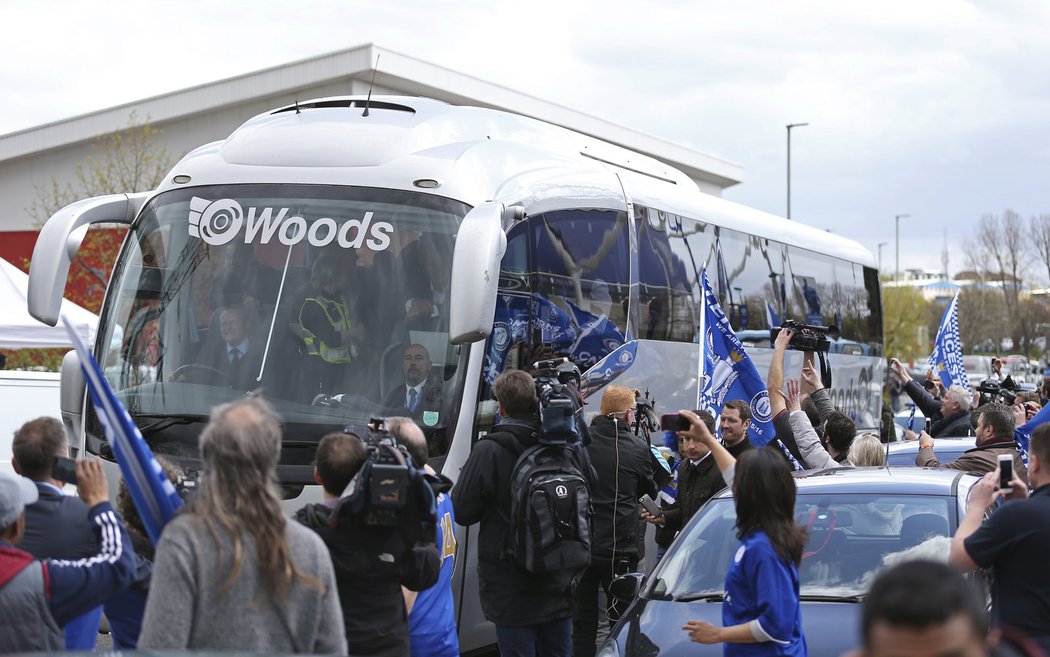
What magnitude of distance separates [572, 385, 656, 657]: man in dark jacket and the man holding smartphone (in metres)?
3.27

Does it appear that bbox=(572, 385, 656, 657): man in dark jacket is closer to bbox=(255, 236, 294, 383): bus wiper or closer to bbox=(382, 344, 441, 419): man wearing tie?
bbox=(382, 344, 441, 419): man wearing tie

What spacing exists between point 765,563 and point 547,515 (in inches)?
68.7

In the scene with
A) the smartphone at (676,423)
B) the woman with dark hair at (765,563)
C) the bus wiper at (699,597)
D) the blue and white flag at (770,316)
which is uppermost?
the blue and white flag at (770,316)

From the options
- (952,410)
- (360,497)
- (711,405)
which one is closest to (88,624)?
(360,497)

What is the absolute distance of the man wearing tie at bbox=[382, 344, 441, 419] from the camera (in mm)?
7793

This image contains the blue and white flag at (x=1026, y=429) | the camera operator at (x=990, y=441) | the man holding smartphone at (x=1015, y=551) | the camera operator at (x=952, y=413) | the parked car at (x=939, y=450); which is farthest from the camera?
the camera operator at (x=952, y=413)

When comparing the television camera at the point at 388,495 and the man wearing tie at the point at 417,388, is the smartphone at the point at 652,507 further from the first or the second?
the television camera at the point at 388,495

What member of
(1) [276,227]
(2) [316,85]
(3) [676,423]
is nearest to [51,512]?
(3) [676,423]

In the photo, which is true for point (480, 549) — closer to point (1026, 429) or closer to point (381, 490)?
point (381, 490)

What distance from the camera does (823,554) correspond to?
20.5 ft

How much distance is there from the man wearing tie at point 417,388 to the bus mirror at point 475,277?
548mm

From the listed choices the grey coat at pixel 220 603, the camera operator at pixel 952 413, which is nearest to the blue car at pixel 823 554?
the grey coat at pixel 220 603

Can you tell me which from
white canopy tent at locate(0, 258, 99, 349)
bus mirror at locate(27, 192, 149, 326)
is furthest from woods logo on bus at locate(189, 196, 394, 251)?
white canopy tent at locate(0, 258, 99, 349)

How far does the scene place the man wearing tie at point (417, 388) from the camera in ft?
25.6
